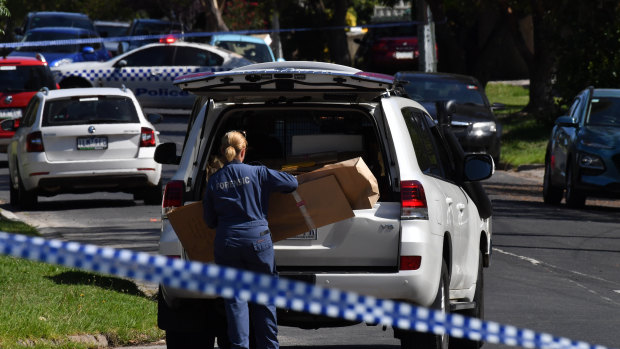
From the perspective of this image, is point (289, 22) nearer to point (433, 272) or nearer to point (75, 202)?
point (75, 202)

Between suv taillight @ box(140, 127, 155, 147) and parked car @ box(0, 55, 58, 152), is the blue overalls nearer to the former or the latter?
suv taillight @ box(140, 127, 155, 147)

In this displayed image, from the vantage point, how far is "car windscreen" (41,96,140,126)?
17484 millimetres

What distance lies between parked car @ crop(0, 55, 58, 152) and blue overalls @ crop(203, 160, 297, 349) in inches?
640

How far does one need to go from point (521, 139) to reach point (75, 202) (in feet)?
42.7

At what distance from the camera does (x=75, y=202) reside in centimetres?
1919

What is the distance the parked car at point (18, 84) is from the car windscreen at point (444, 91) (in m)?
6.53

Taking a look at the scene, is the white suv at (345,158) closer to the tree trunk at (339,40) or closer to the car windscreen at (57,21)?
the car windscreen at (57,21)

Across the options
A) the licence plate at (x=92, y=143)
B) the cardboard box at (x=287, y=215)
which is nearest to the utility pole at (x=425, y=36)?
the licence plate at (x=92, y=143)

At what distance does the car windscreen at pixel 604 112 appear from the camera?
18938 millimetres

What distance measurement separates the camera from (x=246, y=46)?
31609 mm

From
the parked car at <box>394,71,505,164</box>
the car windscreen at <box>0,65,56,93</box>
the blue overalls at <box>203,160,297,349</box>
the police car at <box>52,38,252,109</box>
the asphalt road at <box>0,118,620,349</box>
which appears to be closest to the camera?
the blue overalls at <box>203,160,297,349</box>

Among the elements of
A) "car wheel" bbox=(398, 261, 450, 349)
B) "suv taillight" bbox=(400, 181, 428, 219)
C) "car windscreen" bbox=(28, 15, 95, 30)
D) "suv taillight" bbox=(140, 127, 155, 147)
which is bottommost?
"car windscreen" bbox=(28, 15, 95, 30)

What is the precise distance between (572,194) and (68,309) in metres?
11.1

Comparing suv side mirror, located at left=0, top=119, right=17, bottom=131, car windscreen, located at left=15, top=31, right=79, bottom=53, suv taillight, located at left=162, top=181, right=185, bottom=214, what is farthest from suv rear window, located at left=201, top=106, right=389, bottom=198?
car windscreen, located at left=15, top=31, right=79, bottom=53
